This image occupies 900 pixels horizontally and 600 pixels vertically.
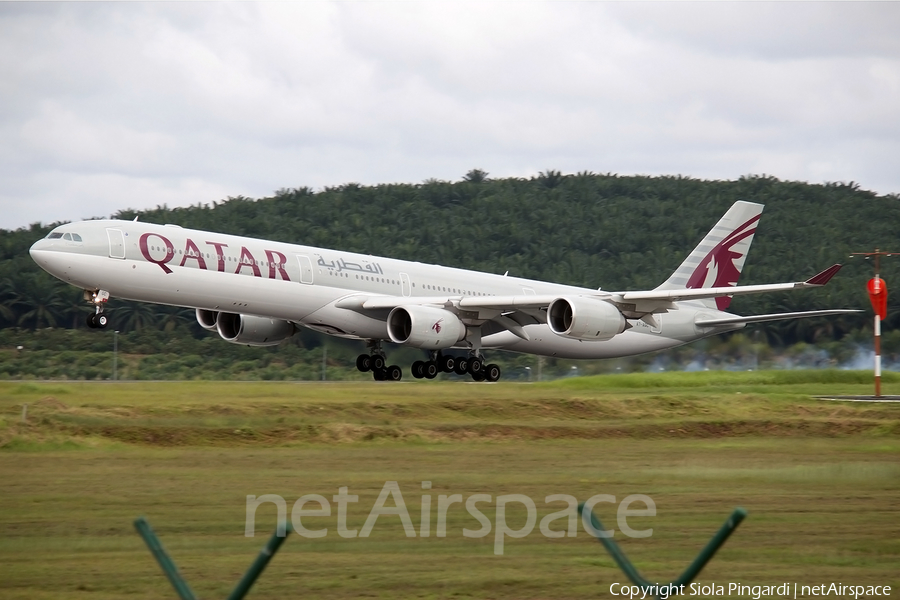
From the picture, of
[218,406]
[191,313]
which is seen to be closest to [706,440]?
[218,406]

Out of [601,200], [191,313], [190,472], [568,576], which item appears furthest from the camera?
[601,200]

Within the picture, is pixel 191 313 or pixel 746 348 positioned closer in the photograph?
pixel 746 348

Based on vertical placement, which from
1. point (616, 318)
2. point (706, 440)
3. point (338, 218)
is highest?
point (338, 218)

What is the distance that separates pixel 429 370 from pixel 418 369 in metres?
0.36

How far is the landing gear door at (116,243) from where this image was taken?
95.1 ft

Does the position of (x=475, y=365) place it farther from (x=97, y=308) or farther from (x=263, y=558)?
(x=263, y=558)

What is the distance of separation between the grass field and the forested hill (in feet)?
180

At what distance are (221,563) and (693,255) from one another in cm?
3218

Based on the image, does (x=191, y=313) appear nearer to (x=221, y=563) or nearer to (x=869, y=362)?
(x=869, y=362)

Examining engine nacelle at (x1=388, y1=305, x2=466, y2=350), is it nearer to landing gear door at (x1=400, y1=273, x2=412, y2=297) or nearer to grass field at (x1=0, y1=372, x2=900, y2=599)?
landing gear door at (x1=400, y1=273, x2=412, y2=297)

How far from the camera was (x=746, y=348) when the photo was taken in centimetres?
3925

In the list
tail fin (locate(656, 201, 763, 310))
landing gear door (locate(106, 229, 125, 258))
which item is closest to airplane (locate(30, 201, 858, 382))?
landing gear door (locate(106, 229, 125, 258))

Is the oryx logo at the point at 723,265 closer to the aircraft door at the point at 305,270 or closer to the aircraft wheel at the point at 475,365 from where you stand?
the aircraft wheel at the point at 475,365

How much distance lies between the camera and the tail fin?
39781mm
